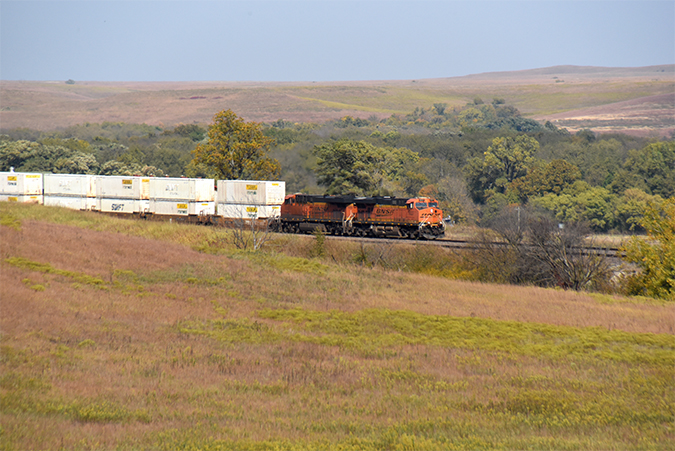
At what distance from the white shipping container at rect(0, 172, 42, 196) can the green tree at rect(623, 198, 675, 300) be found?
4748 centimetres

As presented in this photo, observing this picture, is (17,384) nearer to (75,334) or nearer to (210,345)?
(75,334)

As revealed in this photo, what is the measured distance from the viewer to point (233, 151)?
6550 centimetres

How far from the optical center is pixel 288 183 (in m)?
95.6

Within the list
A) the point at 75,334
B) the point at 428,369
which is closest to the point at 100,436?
the point at 75,334

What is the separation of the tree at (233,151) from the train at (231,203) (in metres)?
14.3

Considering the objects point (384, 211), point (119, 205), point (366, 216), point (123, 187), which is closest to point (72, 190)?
point (119, 205)

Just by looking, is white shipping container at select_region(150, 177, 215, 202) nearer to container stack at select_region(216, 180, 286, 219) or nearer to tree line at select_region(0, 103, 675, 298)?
container stack at select_region(216, 180, 286, 219)

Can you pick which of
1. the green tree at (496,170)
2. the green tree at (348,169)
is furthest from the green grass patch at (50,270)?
the green tree at (496,170)

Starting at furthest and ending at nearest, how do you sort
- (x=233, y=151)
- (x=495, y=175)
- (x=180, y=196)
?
1. (x=495, y=175)
2. (x=233, y=151)
3. (x=180, y=196)

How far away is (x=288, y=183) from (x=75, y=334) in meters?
80.6

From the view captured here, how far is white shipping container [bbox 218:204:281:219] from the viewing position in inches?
1919

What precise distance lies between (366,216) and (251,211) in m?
9.76

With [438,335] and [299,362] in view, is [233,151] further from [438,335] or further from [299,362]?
[299,362]

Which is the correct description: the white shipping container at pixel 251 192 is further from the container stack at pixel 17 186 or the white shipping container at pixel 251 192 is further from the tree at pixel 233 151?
the container stack at pixel 17 186
